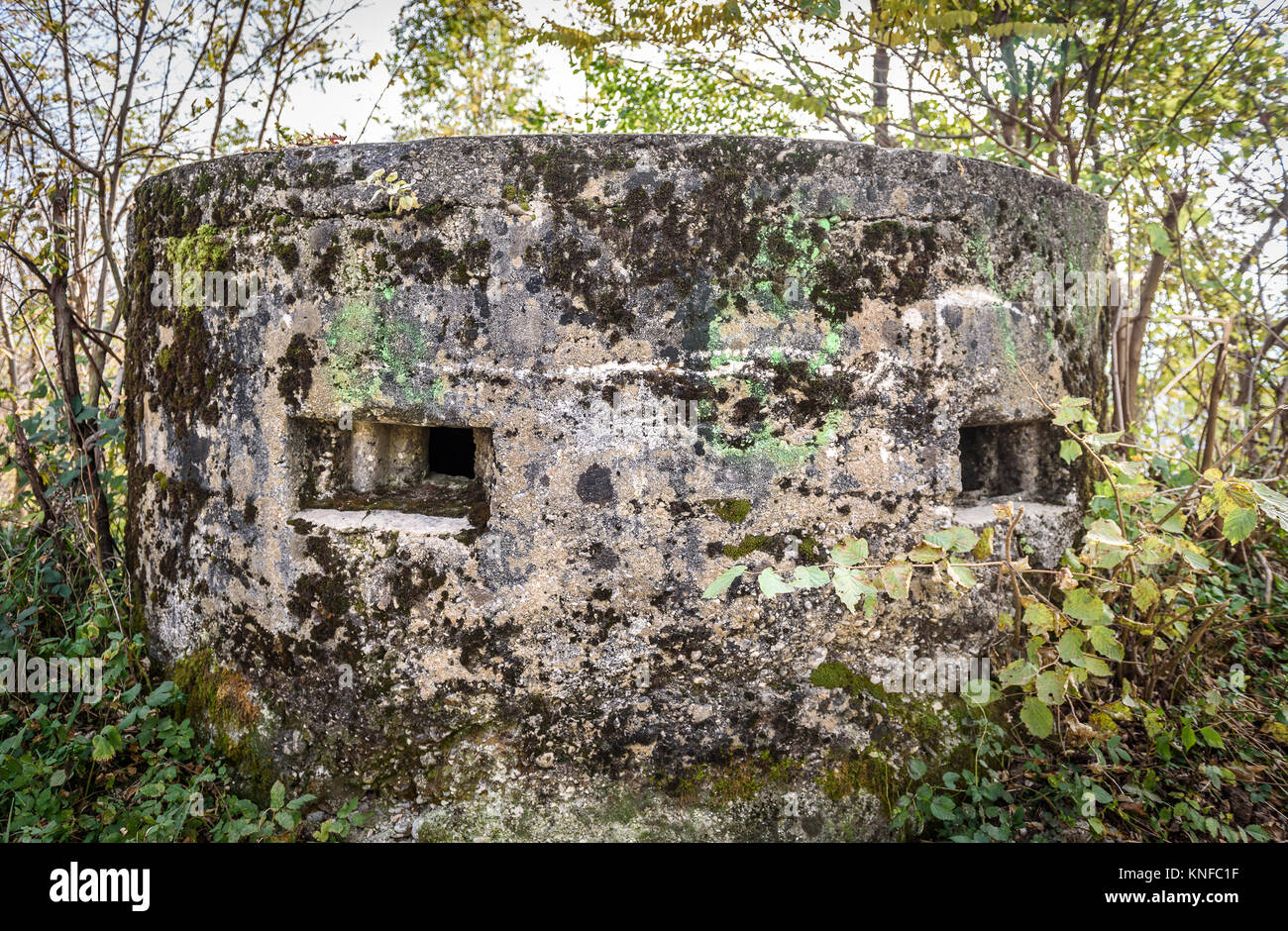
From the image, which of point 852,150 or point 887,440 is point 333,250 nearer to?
point 852,150

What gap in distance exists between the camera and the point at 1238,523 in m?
1.95

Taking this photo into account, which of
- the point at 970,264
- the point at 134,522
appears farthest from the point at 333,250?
the point at 970,264

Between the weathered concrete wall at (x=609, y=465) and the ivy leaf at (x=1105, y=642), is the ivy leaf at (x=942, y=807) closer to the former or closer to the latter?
the weathered concrete wall at (x=609, y=465)

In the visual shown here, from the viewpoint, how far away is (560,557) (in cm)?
214

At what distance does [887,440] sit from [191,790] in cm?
228

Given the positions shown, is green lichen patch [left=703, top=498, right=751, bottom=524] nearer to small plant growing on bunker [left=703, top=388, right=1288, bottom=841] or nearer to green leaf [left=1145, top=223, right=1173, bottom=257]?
small plant growing on bunker [left=703, top=388, right=1288, bottom=841]

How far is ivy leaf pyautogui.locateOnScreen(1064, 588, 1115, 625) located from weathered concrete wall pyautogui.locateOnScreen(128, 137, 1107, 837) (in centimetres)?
36

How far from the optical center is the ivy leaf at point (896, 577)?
1.84 m

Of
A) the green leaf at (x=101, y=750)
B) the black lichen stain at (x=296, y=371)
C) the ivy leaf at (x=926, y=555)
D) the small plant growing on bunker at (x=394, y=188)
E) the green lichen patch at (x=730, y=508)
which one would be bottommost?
the green leaf at (x=101, y=750)

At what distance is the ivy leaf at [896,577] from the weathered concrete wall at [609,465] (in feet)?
1.11

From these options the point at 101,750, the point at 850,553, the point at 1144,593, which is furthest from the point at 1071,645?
the point at 101,750

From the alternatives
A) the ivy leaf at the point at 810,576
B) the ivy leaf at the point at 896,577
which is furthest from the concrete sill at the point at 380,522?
the ivy leaf at the point at 896,577

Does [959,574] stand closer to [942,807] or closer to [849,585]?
[849,585]
